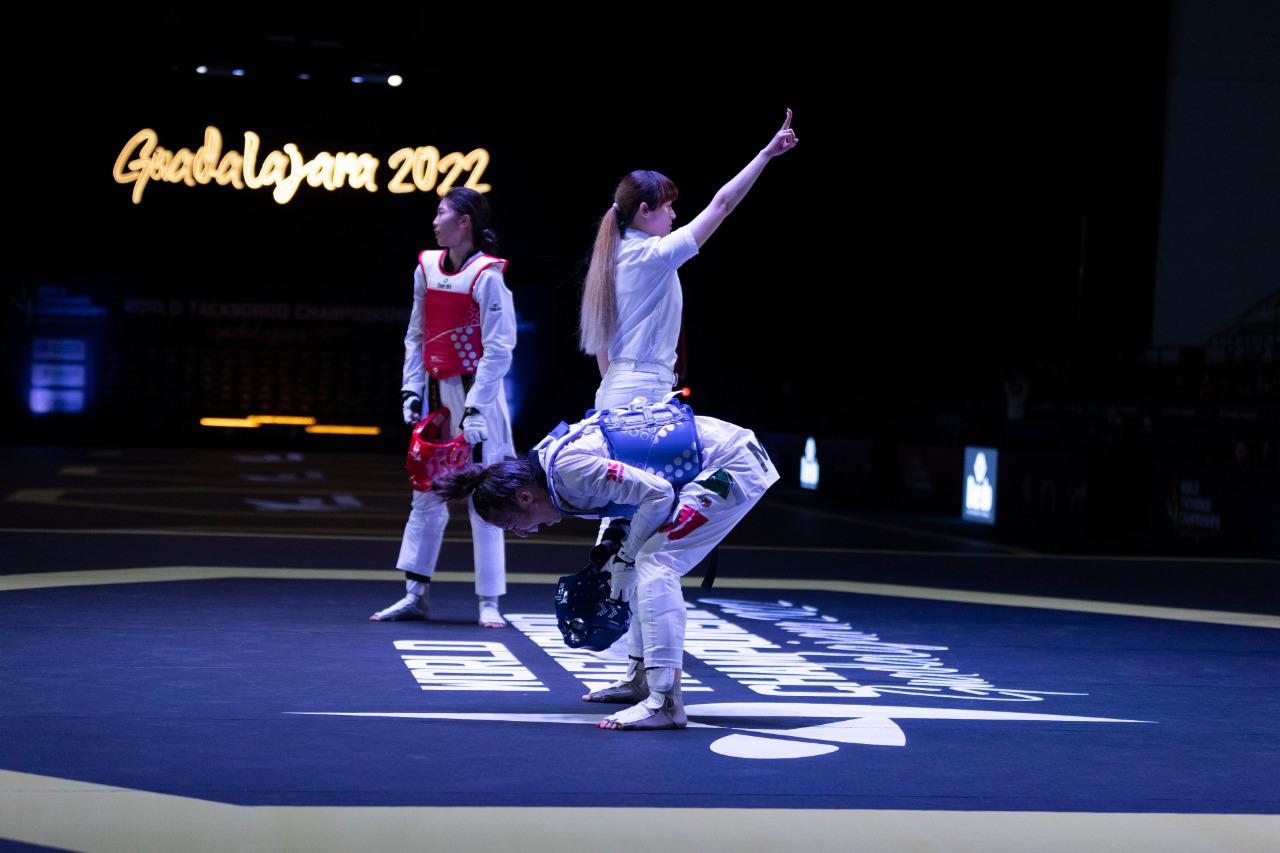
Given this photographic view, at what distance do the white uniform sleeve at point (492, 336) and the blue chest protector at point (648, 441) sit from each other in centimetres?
203

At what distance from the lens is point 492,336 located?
22.1ft

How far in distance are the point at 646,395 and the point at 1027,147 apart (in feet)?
49.1

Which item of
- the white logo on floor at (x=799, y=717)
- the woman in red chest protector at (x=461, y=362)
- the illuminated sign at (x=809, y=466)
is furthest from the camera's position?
the illuminated sign at (x=809, y=466)

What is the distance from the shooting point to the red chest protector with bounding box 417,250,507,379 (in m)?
6.83

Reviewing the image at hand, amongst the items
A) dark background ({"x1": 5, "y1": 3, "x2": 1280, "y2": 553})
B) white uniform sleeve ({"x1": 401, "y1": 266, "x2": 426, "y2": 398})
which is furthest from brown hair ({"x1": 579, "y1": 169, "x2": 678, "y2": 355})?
dark background ({"x1": 5, "y1": 3, "x2": 1280, "y2": 553})

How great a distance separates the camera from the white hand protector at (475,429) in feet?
21.6

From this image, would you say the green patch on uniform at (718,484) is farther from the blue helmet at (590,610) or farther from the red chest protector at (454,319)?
the red chest protector at (454,319)

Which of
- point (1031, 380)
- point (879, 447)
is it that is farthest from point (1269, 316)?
point (879, 447)

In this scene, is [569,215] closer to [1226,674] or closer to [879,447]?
[879,447]

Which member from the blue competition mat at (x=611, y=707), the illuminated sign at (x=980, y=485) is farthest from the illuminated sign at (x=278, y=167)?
the blue competition mat at (x=611, y=707)

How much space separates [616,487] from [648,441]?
253 mm

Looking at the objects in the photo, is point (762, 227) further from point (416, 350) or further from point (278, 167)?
point (416, 350)

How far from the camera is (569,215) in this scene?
2203 cm

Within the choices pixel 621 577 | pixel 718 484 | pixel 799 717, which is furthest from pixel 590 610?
pixel 799 717
